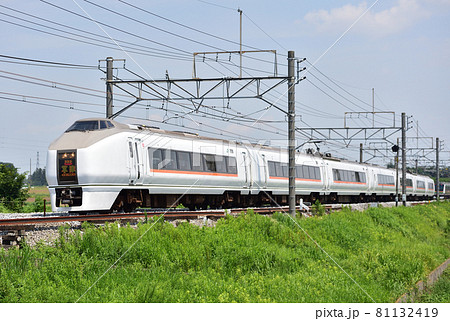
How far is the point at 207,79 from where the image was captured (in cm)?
2109

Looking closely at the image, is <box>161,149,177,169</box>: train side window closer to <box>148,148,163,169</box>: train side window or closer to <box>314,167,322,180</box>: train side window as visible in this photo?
<box>148,148,163,169</box>: train side window

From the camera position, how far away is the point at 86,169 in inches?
671

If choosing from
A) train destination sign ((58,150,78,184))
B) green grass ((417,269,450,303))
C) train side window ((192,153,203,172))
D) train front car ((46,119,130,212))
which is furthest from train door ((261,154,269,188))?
green grass ((417,269,450,303))

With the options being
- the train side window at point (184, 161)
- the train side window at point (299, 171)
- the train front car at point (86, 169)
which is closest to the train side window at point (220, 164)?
the train side window at point (184, 161)

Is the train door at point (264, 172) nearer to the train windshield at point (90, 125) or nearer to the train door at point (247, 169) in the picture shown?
the train door at point (247, 169)

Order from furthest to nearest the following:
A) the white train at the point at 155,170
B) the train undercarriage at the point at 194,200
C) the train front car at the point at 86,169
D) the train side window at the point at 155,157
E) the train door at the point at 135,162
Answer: the train side window at the point at 155,157 → the train undercarriage at the point at 194,200 → the train door at the point at 135,162 → the white train at the point at 155,170 → the train front car at the point at 86,169

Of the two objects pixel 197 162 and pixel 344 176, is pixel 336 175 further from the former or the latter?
pixel 197 162

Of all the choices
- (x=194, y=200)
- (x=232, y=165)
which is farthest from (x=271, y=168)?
(x=194, y=200)

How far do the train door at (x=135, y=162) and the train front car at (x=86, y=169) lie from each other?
271 millimetres

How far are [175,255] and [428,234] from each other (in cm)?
1940

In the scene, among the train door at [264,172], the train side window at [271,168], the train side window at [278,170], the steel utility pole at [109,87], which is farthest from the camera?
the train side window at [278,170]

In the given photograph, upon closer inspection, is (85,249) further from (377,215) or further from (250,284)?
(377,215)

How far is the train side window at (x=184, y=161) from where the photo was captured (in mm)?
21342

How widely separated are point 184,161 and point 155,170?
6.74 feet
